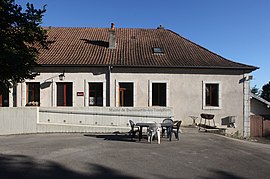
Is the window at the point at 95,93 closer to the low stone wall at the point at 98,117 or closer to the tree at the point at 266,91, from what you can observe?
the low stone wall at the point at 98,117

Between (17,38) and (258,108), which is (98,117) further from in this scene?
(258,108)

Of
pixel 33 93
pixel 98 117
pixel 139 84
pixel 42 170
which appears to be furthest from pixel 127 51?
pixel 42 170

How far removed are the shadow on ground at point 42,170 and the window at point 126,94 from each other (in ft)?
35.1

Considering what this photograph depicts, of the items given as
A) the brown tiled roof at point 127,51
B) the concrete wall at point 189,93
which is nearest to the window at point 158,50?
the brown tiled roof at point 127,51

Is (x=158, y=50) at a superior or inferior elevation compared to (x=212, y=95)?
superior

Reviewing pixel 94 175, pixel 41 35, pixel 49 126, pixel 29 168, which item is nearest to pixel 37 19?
pixel 41 35

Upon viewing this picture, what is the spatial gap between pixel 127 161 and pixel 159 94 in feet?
35.2

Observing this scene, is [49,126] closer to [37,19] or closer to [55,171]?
[37,19]

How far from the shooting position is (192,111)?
18.1 meters

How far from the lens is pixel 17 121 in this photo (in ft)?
46.4

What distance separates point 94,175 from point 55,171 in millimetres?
988

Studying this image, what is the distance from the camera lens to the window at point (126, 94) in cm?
1802

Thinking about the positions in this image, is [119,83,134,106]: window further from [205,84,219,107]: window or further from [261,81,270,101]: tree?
[261,81,270,101]: tree

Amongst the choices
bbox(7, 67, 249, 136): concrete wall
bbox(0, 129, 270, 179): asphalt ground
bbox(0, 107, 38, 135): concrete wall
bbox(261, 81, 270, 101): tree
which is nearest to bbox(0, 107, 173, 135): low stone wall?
bbox(0, 107, 38, 135): concrete wall
